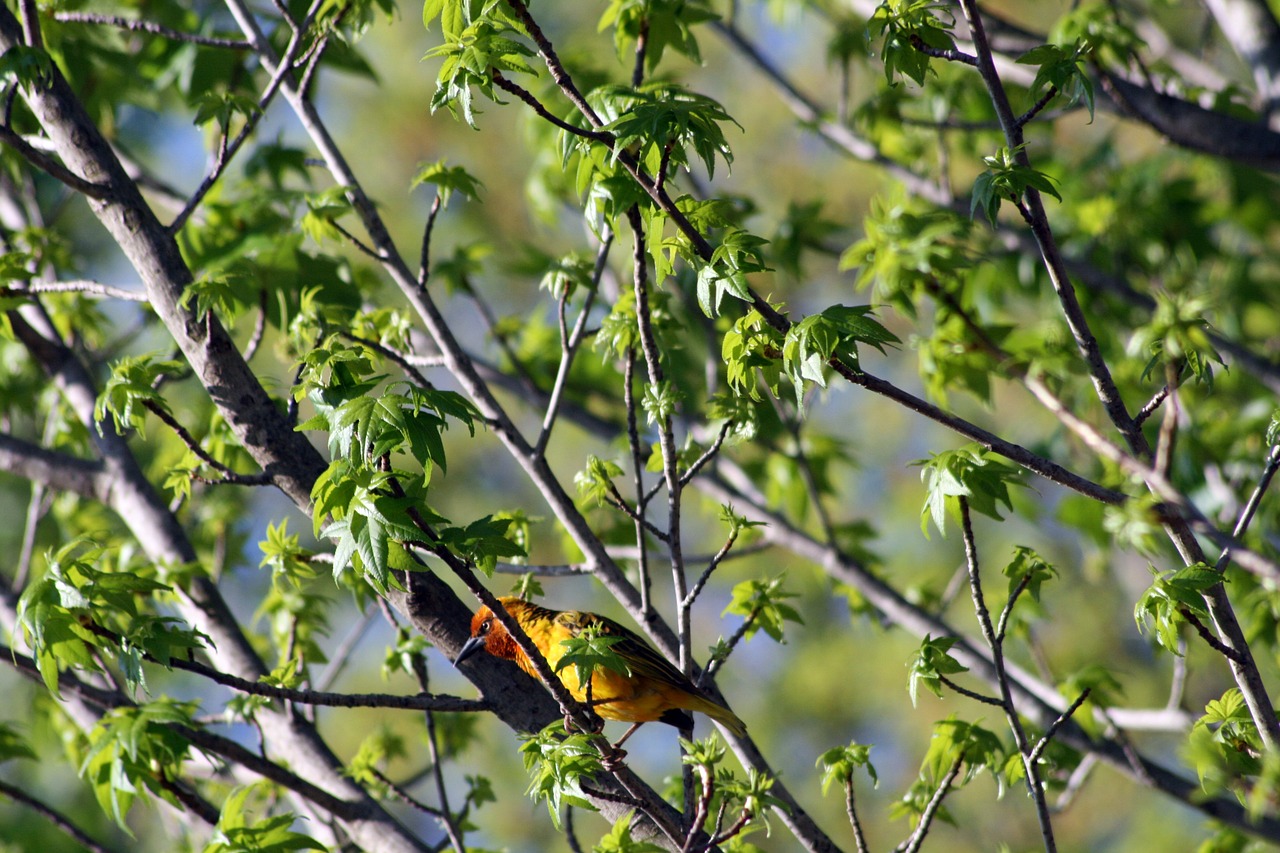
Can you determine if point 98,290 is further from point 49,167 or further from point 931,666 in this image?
point 931,666

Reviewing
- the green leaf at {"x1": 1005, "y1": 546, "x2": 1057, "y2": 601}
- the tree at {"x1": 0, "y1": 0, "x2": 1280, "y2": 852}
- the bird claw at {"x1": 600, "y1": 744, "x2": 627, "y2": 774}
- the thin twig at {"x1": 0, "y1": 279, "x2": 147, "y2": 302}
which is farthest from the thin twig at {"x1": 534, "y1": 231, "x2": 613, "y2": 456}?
the green leaf at {"x1": 1005, "y1": 546, "x2": 1057, "y2": 601}

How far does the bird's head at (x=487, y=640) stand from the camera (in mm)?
2795

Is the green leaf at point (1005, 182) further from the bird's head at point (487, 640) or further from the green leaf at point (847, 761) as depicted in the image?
the bird's head at point (487, 640)

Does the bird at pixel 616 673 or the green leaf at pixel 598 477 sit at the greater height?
the green leaf at pixel 598 477

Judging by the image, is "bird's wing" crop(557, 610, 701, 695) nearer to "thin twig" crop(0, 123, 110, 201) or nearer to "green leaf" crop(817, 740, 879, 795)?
"green leaf" crop(817, 740, 879, 795)

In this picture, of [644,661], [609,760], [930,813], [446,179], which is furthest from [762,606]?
[446,179]

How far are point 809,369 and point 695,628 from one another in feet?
40.0

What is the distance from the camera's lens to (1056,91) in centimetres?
242

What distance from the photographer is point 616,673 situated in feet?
9.77

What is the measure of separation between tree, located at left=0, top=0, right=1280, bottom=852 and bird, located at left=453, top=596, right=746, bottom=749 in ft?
0.28

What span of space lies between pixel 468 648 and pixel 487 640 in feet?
0.58

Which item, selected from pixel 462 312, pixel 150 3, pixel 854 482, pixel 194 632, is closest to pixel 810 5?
pixel 150 3

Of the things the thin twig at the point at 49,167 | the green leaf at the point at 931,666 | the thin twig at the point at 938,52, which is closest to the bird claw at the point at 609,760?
the green leaf at the point at 931,666

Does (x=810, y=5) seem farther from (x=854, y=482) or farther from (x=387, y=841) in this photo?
(x=854, y=482)
